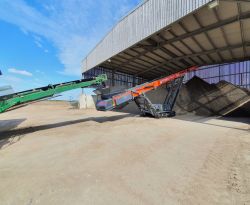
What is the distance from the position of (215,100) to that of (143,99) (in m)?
8.40

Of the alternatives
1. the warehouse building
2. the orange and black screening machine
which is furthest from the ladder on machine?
the warehouse building

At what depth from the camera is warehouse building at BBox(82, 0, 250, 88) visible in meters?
9.93

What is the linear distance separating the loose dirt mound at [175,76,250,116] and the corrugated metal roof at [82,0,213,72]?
366 inches

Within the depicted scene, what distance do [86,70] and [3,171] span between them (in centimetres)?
2224

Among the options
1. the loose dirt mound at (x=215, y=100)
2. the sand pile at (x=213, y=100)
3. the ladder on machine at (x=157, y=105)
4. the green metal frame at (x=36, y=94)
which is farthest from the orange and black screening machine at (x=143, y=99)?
the loose dirt mound at (x=215, y=100)

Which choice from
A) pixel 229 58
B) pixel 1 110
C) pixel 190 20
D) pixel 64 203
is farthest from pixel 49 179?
pixel 229 58

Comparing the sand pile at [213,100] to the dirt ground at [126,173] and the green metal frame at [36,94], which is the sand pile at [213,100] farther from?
the green metal frame at [36,94]

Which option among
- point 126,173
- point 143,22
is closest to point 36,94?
point 126,173

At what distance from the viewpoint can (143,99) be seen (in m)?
13.1

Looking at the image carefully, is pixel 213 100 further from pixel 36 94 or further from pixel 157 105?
pixel 36 94

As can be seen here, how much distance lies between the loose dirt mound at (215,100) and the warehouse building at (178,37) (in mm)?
3690

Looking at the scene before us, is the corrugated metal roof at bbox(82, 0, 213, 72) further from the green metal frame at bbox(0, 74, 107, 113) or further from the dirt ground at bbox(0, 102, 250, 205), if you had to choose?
the dirt ground at bbox(0, 102, 250, 205)

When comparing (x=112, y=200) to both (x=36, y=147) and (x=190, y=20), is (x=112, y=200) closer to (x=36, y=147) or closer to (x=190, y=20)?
(x=36, y=147)

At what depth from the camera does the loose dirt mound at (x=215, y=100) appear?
15.5 m
